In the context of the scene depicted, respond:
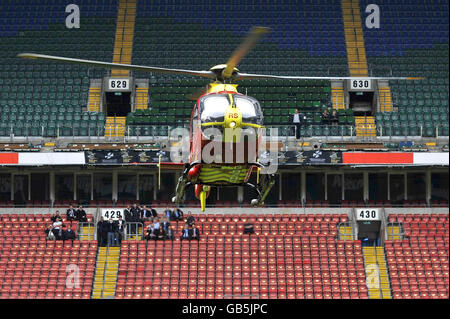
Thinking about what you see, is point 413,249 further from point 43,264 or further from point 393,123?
point 43,264

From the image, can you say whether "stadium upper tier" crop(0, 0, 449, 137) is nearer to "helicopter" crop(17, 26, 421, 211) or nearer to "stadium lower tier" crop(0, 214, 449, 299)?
"stadium lower tier" crop(0, 214, 449, 299)

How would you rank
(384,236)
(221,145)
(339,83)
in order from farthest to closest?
(339,83) → (384,236) → (221,145)

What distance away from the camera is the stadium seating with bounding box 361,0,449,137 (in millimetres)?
35531

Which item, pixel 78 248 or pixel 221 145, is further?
pixel 78 248

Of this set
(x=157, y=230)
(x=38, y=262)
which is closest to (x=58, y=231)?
(x=38, y=262)

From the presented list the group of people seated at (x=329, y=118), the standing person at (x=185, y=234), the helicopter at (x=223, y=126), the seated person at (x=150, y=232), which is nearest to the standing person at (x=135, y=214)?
the seated person at (x=150, y=232)

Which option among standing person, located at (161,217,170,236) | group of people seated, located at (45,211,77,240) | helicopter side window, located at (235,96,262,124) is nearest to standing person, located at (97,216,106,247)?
group of people seated, located at (45,211,77,240)

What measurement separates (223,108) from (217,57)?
2367cm

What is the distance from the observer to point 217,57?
38438 mm

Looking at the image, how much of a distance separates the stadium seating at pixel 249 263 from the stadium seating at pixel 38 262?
4.21 feet

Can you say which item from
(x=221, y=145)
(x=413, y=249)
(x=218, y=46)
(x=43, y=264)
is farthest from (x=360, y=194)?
(x=221, y=145)
